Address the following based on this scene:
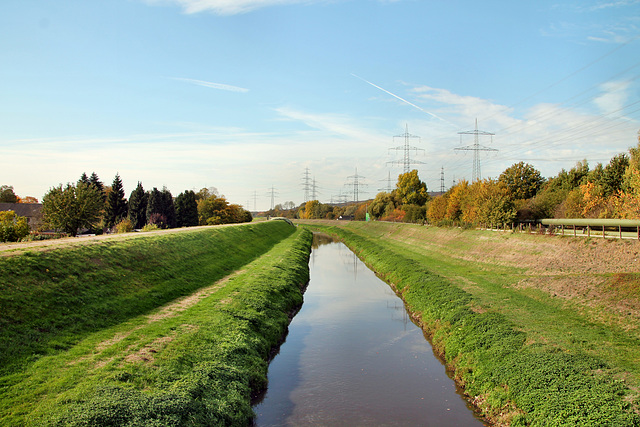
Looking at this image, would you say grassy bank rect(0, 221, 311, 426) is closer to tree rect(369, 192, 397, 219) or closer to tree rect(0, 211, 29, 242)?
tree rect(0, 211, 29, 242)

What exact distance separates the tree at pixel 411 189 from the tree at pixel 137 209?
5385 cm

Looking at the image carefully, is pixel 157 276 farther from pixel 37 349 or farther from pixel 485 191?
pixel 485 191

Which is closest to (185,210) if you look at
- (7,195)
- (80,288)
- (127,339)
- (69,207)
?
(69,207)

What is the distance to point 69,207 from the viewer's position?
122ft

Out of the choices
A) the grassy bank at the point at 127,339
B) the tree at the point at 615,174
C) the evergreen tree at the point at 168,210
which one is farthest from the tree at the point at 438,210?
the evergreen tree at the point at 168,210

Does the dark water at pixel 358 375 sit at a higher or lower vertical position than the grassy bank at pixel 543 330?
lower

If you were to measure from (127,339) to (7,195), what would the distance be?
10144cm

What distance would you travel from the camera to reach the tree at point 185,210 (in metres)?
76.3

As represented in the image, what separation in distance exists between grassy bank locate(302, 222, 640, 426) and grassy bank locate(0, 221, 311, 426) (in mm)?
7008

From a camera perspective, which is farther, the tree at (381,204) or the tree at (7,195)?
the tree at (381,204)

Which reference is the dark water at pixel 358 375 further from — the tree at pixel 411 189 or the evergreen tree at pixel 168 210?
the tree at pixel 411 189

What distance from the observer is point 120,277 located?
17.2m

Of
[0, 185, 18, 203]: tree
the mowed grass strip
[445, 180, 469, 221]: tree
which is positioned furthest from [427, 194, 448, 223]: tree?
[0, 185, 18, 203]: tree

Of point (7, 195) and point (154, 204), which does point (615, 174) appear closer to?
point (154, 204)
